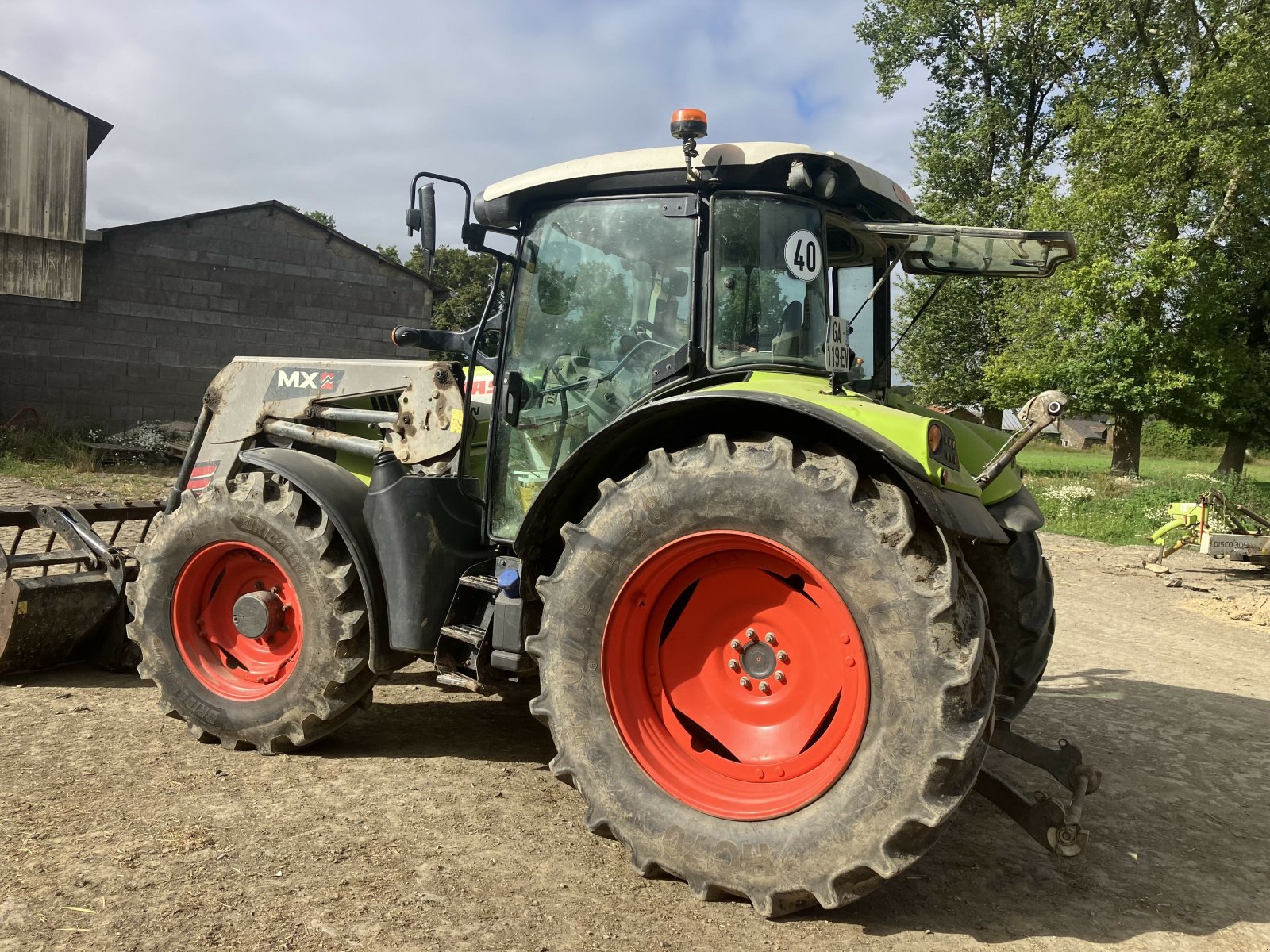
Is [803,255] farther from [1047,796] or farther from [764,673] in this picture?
[1047,796]

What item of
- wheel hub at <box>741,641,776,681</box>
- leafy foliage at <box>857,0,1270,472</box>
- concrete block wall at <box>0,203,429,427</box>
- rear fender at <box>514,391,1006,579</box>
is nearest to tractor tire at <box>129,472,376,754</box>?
rear fender at <box>514,391,1006,579</box>

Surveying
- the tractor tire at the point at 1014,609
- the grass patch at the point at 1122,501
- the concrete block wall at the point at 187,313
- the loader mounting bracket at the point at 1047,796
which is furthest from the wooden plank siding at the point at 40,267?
the loader mounting bracket at the point at 1047,796

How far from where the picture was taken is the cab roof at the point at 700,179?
3488 millimetres

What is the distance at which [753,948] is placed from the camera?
2.70 m

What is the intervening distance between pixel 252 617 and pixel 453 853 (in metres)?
1.53

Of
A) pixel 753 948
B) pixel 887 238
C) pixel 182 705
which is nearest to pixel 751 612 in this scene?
pixel 753 948

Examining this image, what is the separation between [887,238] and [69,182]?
16067 mm

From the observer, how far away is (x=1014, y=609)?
12.3ft

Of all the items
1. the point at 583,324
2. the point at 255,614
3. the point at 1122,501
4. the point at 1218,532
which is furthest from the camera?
the point at 1122,501

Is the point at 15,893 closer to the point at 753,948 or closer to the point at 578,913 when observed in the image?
the point at 578,913

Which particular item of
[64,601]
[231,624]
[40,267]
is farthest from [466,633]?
[40,267]

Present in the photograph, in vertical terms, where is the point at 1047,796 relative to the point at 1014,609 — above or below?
below

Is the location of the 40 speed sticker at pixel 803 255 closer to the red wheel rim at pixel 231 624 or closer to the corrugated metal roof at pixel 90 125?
the red wheel rim at pixel 231 624

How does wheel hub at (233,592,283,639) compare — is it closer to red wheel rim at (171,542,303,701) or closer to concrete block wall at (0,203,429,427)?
red wheel rim at (171,542,303,701)
